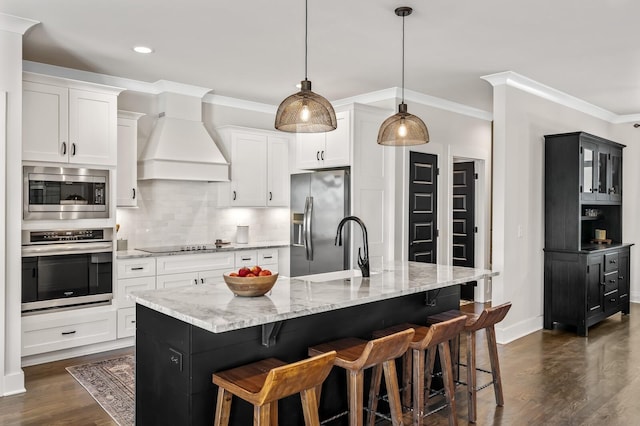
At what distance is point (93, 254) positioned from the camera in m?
4.43

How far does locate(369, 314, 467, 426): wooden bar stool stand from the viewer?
2742 mm

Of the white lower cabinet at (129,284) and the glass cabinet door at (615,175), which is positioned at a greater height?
the glass cabinet door at (615,175)

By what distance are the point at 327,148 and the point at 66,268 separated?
9.17ft

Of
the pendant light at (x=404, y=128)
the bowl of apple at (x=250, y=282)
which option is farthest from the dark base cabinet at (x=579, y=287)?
the bowl of apple at (x=250, y=282)

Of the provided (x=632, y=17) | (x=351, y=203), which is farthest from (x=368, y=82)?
(x=632, y=17)

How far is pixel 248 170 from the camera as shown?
6000 millimetres

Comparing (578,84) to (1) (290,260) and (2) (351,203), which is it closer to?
(2) (351,203)

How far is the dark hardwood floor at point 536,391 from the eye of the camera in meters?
3.21

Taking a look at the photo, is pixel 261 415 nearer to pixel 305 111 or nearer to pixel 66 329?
pixel 305 111

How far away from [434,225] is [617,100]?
2667mm

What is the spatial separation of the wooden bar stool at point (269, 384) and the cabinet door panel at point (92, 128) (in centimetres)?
285

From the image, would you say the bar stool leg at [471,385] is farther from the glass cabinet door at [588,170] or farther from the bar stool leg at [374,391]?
the glass cabinet door at [588,170]

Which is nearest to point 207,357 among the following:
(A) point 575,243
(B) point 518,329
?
(B) point 518,329

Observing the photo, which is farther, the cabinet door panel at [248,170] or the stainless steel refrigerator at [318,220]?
the cabinet door panel at [248,170]
